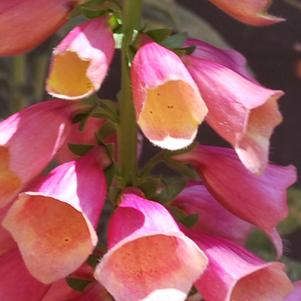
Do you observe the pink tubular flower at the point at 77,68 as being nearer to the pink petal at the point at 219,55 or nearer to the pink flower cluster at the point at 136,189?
the pink flower cluster at the point at 136,189

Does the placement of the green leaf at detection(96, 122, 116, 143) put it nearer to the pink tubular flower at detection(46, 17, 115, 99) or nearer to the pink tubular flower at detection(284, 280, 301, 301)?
the pink tubular flower at detection(46, 17, 115, 99)

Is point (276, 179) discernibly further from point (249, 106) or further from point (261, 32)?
point (261, 32)

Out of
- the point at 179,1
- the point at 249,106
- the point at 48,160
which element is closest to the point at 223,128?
the point at 249,106

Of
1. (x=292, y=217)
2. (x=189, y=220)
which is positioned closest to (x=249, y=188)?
(x=189, y=220)

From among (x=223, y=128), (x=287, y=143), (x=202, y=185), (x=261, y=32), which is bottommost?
(x=287, y=143)

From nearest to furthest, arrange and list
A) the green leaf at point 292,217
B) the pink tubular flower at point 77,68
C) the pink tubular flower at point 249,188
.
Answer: the pink tubular flower at point 77,68, the pink tubular flower at point 249,188, the green leaf at point 292,217

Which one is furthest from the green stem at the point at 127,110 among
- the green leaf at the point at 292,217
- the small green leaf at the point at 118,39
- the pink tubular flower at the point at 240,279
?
the green leaf at the point at 292,217
